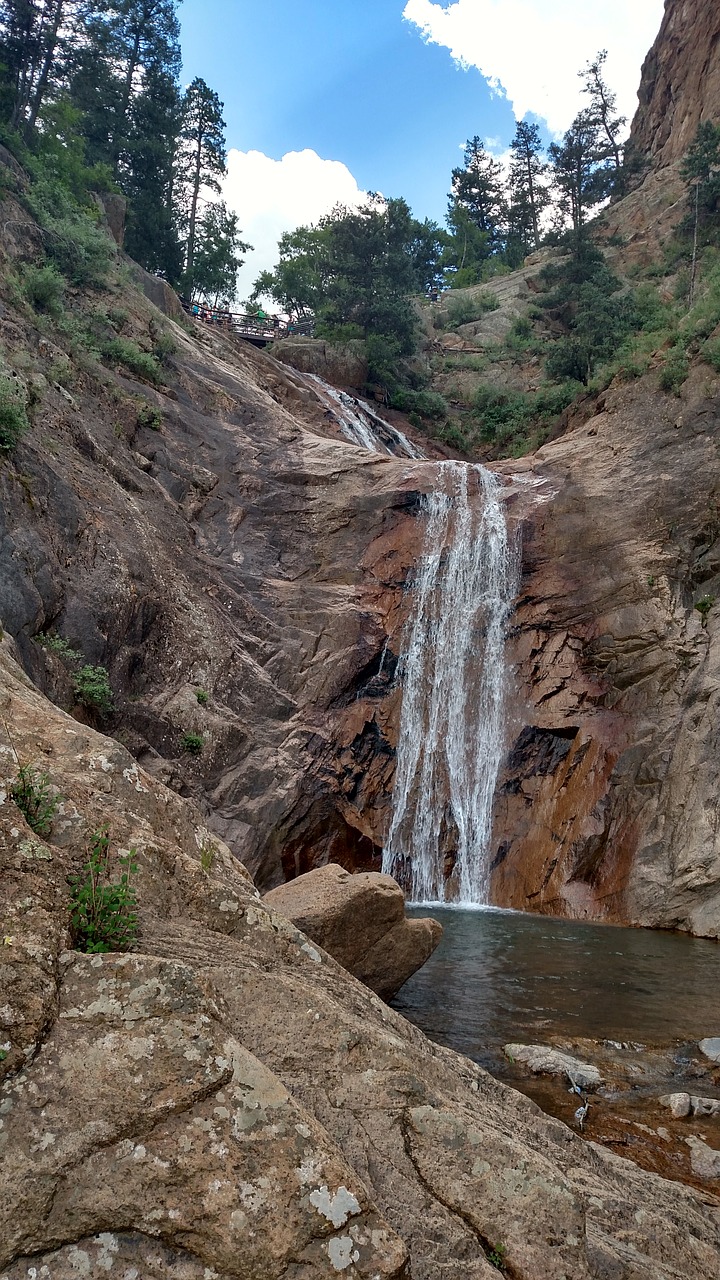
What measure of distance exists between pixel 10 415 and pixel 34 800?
33.6ft

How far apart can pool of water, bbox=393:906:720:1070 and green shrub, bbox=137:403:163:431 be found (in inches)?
569

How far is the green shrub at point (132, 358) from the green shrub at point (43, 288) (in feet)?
5.70

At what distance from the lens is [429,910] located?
1598cm

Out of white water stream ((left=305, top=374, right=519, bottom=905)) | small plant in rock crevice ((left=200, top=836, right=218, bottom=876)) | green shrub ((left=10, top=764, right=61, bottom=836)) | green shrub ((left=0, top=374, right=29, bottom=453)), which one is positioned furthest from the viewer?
white water stream ((left=305, top=374, right=519, bottom=905))

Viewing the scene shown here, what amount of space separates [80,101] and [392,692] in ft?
99.1

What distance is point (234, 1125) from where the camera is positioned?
8.26ft

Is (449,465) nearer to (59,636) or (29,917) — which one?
(59,636)

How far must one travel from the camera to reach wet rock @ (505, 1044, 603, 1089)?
22.4 feet

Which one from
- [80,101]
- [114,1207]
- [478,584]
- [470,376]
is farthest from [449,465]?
[80,101]

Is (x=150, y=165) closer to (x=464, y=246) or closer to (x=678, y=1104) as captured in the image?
(x=464, y=246)

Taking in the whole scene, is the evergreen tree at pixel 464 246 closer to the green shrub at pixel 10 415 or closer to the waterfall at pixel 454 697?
the waterfall at pixel 454 697

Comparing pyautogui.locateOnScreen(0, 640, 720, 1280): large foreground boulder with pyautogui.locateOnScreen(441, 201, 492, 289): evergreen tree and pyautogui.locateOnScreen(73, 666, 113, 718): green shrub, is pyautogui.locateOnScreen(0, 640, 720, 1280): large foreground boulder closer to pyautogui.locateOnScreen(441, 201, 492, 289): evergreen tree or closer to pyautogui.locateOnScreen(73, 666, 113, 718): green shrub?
pyautogui.locateOnScreen(73, 666, 113, 718): green shrub

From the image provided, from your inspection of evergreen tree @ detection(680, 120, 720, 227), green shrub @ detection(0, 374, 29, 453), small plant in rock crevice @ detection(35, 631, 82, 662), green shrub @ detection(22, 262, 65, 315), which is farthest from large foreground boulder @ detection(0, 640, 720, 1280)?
evergreen tree @ detection(680, 120, 720, 227)

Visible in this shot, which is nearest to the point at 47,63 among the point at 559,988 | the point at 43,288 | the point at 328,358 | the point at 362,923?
the point at 43,288
